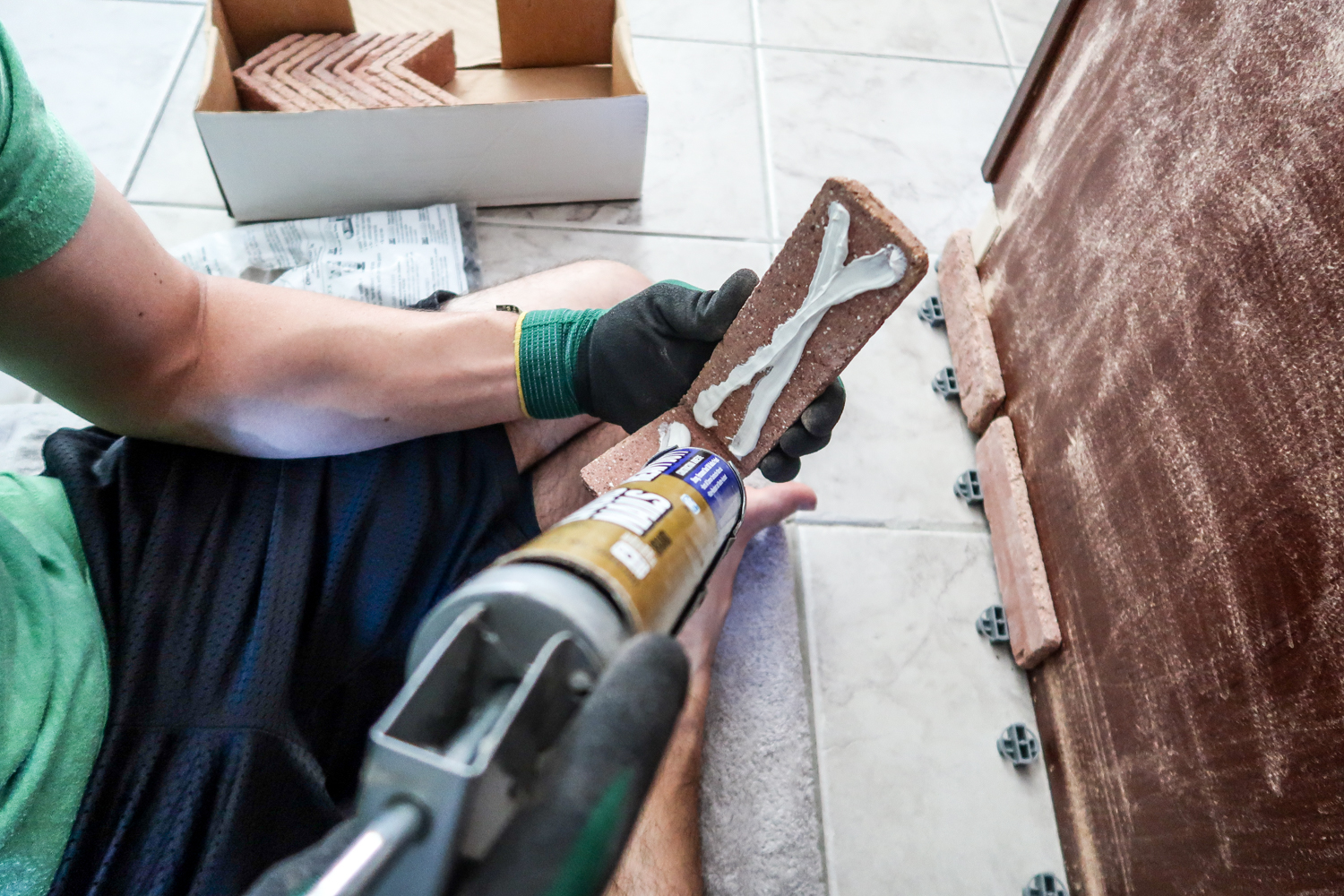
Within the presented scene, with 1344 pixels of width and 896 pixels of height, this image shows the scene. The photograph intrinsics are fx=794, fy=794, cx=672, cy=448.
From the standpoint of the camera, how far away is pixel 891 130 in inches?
58.5

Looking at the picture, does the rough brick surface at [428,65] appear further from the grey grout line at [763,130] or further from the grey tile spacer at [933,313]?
the grey tile spacer at [933,313]

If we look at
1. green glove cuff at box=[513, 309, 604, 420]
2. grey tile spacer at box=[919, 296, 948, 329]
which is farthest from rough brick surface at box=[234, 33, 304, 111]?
grey tile spacer at box=[919, 296, 948, 329]

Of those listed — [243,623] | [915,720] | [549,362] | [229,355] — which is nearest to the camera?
[243,623]

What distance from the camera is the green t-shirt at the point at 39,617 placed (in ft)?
1.76

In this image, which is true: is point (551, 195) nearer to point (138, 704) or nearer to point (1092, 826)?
point (138, 704)

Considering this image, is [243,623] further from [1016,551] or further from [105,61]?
[105,61]

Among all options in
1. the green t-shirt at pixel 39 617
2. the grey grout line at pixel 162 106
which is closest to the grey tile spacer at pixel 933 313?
the green t-shirt at pixel 39 617

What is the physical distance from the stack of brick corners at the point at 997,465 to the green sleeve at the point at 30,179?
1.04 m

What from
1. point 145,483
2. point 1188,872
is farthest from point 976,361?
point 145,483

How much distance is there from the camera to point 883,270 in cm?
64

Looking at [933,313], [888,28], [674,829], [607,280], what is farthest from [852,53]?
[674,829]

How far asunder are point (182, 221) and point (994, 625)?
135 cm

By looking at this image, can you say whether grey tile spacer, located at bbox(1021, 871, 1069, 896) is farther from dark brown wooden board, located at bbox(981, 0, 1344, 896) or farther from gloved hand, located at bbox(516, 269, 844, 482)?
gloved hand, located at bbox(516, 269, 844, 482)

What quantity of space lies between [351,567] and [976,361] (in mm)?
867
